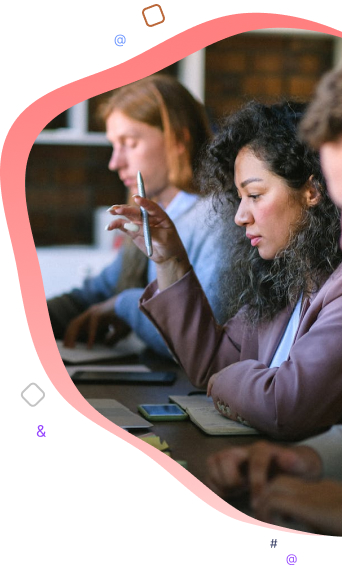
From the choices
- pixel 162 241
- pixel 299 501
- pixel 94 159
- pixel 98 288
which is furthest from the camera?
pixel 98 288

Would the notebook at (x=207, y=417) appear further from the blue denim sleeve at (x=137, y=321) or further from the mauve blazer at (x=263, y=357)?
the blue denim sleeve at (x=137, y=321)

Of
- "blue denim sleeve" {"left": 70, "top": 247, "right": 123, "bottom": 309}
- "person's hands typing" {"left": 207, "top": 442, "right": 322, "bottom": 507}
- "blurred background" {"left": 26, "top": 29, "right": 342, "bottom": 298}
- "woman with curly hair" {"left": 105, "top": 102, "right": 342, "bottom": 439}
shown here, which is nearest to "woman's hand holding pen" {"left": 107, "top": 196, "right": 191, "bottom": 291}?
"woman with curly hair" {"left": 105, "top": 102, "right": 342, "bottom": 439}

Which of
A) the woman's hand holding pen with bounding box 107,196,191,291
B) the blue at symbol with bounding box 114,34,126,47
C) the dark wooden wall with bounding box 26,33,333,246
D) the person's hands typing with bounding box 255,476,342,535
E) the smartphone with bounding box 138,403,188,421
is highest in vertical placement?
the blue at symbol with bounding box 114,34,126,47

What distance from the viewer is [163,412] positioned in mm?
688

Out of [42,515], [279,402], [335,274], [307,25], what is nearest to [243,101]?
[307,25]

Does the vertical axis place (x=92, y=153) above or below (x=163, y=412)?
above

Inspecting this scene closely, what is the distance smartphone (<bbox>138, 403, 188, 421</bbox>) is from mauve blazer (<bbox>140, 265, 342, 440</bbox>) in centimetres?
4

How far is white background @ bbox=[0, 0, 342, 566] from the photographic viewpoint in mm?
620

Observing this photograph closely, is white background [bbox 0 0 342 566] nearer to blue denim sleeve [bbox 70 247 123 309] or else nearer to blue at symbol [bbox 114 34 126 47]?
blue at symbol [bbox 114 34 126 47]

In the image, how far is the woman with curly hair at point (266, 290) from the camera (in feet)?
2.00

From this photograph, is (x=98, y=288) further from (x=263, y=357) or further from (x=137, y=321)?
(x=263, y=357)

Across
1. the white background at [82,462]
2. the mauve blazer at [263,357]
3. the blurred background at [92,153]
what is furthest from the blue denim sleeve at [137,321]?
the white background at [82,462]

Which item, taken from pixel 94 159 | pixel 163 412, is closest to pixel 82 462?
pixel 163 412

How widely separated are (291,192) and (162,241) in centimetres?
16
